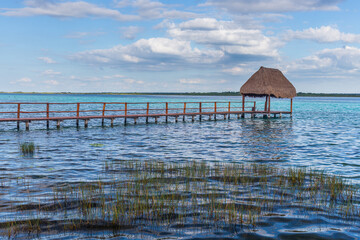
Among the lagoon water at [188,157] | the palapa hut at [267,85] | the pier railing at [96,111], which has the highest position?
the palapa hut at [267,85]

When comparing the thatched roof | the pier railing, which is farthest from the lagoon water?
the thatched roof

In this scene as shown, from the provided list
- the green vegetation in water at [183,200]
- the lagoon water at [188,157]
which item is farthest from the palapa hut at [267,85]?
the green vegetation in water at [183,200]

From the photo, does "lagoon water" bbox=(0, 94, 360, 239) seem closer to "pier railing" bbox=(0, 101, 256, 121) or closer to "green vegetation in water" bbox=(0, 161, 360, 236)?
"green vegetation in water" bbox=(0, 161, 360, 236)

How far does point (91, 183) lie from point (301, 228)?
4.59m

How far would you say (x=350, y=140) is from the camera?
18.1m

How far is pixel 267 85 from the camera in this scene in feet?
110

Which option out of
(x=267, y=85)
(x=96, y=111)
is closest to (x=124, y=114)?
(x=96, y=111)

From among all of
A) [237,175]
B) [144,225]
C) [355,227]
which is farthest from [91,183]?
[355,227]

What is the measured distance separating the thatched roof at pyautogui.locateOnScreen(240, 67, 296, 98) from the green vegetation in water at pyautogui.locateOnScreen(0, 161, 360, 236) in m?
25.0

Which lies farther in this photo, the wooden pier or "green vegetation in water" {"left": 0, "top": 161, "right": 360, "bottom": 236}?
the wooden pier

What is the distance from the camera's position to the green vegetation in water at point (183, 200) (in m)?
5.54

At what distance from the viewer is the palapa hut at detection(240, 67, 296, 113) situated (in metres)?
33.6

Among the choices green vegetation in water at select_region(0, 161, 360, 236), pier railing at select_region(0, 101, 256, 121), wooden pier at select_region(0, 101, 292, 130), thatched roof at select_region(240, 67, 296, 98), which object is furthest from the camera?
thatched roof at select_region(240, 67, 296, 98)

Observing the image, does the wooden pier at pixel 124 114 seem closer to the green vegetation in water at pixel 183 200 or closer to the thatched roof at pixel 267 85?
the thatched roof at pixel 267 85
